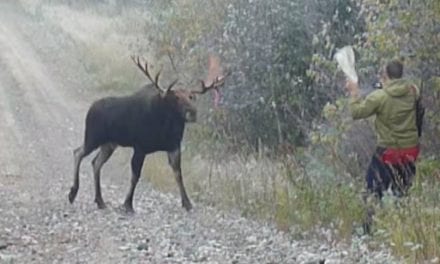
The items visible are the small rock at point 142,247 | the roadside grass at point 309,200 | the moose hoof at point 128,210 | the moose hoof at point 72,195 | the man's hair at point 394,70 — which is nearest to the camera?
the roadside grass at point 309,200

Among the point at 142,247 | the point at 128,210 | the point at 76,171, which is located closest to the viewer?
the point at 142,247

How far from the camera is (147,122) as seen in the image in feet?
48.6

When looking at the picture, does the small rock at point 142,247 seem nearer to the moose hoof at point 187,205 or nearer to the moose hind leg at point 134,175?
the moose hind leg at point 134,175

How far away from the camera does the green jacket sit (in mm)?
11461

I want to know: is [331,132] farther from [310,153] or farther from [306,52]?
[306,52]

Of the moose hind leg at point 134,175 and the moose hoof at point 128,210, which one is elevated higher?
the moose hind leg at point 134,175

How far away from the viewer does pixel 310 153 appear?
16047 millimetres

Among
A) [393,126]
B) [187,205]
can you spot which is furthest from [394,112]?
[187,205]

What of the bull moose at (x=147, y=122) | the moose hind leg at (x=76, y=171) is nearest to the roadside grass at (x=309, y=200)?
the bull moose at (x=147, y=122)

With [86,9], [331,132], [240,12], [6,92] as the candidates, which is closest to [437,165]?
[331,132]

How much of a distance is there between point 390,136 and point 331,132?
3.35m

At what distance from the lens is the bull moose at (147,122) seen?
14.6 m

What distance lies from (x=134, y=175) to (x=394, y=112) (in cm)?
444

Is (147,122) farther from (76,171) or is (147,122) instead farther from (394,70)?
(394,70)
